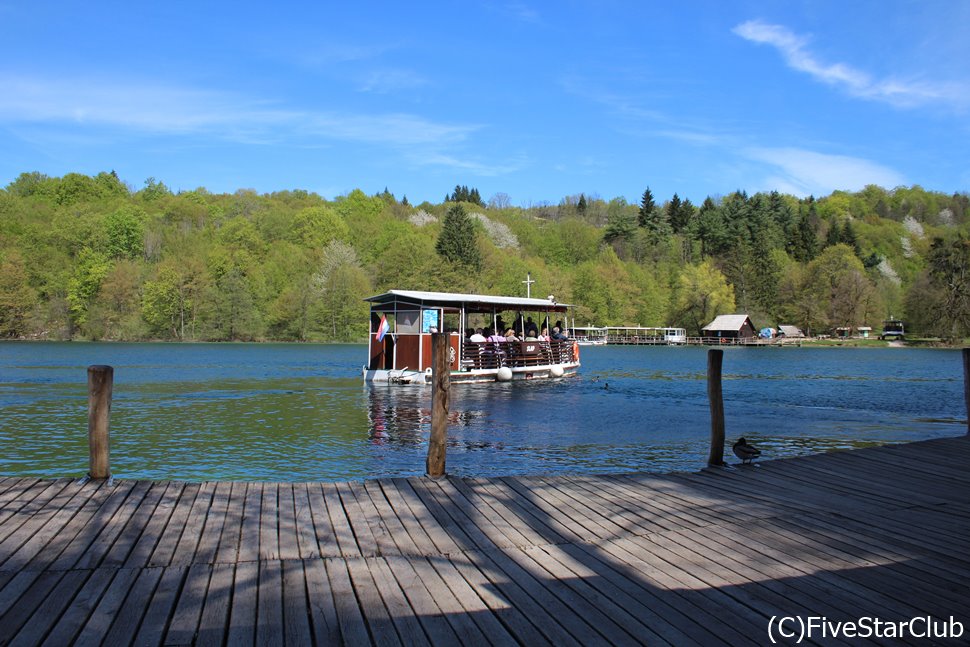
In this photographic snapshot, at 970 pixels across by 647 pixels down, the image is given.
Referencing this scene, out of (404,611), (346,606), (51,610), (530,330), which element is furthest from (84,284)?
(404,611)

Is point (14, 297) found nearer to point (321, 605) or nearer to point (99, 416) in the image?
point (99, 416)

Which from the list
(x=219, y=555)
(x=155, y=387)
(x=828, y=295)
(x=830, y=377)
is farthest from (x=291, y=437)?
(x=828, y=295)

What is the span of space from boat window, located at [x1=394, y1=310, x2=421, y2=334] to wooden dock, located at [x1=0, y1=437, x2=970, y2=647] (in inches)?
930

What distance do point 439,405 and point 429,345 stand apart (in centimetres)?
2402

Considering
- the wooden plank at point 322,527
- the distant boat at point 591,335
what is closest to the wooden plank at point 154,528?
the wooden plank at point 322,527

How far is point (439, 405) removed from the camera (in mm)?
8406

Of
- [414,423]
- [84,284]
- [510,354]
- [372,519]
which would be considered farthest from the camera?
[84,284]

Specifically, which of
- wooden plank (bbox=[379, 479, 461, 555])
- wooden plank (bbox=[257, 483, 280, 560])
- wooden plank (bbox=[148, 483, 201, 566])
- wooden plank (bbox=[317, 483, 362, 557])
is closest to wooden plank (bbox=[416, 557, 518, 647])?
wooden plank (bbox=[379, 479, 461, 555])

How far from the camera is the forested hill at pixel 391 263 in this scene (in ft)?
317

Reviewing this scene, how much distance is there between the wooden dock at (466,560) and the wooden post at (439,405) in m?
0.32

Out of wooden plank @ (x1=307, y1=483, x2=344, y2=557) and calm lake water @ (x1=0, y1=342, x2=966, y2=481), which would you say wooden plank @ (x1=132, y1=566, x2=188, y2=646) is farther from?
calm lake water @ (x1=0, y1=342, x2=966, y2=481)

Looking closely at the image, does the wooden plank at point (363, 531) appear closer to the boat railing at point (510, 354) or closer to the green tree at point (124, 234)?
the boat railing at point (510, 354)

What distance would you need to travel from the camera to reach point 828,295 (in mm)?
108812

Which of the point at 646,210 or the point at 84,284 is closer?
the point at 84,284
